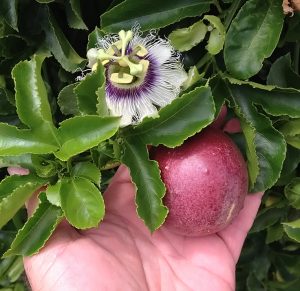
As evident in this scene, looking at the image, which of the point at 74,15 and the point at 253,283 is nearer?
the point at 74,15

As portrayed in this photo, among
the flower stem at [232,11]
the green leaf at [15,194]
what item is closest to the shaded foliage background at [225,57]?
the flower stem at [232,11]

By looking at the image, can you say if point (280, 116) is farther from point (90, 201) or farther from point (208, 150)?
point (90, 201)

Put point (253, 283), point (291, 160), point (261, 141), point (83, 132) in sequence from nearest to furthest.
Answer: point (83, 132)
point (261, 141)
point (291, 160)
point (253, 283)

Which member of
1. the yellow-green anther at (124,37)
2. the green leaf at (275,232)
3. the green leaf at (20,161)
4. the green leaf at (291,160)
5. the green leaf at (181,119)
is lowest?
the green leaf at (275,232)

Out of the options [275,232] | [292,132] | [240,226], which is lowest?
[275,232]

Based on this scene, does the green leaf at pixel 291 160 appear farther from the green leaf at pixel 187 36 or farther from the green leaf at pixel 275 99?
the green leaf at pixel 187 36

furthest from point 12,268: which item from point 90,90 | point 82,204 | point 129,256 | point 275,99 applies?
point 275,99

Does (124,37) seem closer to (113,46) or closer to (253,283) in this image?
(113,46)
